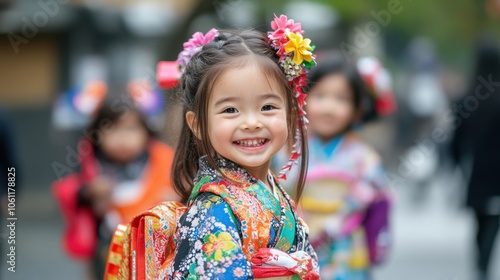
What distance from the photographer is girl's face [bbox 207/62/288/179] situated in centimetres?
291

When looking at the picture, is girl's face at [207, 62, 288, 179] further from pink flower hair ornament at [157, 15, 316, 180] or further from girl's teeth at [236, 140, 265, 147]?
pink flower hair ornament at [157, 15, 316, 180]

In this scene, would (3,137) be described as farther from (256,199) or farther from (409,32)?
(409,32)

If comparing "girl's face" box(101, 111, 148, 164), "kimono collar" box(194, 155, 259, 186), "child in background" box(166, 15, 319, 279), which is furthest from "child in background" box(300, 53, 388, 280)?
"kimono collar" box(194, 155, 259, 186)

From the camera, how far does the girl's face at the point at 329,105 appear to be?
218 inches

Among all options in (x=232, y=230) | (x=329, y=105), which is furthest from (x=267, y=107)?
(x=329, y=105)

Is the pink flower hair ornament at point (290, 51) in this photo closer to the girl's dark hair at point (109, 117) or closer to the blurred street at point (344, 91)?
the blurred street at point (344, 91)

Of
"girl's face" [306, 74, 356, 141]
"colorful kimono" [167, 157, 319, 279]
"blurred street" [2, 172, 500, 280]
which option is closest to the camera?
"colorful kimono" [167, 157, 319, 279]

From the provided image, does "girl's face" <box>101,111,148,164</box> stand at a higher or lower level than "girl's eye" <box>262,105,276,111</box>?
higher

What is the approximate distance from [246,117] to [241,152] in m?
0.11

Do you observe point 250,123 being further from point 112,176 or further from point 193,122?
point 112,176

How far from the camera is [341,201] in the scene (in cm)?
550

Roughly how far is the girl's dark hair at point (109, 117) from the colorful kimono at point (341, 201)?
1233 millimetres

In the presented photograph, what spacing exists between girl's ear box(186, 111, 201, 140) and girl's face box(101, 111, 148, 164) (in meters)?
3.12

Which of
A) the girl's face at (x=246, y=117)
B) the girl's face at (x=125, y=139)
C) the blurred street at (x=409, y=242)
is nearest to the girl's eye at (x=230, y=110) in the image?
the girl's face at (x=246, y=117)
